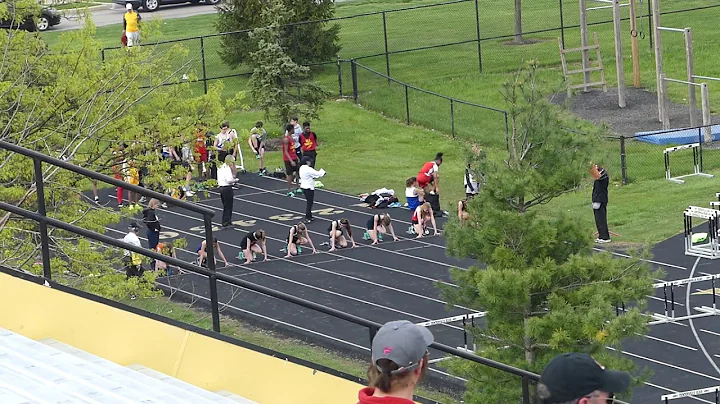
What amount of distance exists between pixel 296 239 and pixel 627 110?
43.7 ft

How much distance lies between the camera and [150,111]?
1850cm

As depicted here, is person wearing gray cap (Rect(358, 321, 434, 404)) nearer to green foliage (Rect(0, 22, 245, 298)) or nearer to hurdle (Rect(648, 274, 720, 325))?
green foliage (Rect(0, 22, 245, 298))

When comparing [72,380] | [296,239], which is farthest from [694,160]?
[72,380]

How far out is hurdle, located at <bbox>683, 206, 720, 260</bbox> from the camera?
22.4m

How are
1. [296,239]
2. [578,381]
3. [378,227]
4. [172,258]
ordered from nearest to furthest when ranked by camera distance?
1. [578,381]
2. [172,258]
3. [296,239]
4. [378,227]

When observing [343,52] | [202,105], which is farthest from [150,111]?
[343,52]

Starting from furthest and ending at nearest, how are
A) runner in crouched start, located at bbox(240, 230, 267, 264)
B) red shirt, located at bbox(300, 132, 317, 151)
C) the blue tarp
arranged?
the blue tarp, red shirt, located at bbox(300, 132, 317, 151), runner in crouched start, located at bbox(240, 230, 267, 264)

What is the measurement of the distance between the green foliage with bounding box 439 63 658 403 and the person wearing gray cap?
9.26m

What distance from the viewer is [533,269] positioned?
14.5 meters

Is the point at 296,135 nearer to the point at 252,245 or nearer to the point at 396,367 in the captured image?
the point at 252,245

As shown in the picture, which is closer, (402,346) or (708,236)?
(402,346)

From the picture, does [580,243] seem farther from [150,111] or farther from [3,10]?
[3,10]

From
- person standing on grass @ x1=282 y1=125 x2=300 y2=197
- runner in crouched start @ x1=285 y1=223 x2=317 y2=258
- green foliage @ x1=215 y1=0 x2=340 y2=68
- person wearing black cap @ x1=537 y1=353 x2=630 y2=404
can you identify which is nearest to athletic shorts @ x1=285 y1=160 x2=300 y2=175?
person standing on grass @ x1=282 y1=125 x2=300 y2=197

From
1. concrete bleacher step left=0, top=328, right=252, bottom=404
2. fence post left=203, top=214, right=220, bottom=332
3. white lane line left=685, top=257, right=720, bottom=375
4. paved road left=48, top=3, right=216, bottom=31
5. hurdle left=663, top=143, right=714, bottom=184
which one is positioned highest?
paved road left=48, top=3, right=216, bottom=31
